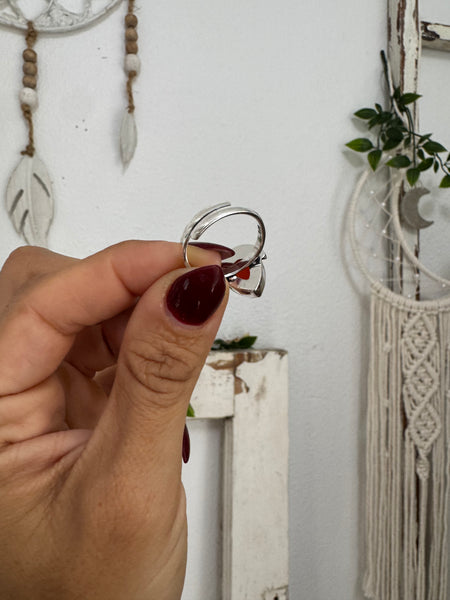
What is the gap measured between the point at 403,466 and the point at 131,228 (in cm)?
66

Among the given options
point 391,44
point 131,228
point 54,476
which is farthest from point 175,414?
point 391,44

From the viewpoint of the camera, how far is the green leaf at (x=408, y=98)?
2.88 feet

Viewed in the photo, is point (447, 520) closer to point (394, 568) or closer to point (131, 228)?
point (394, 568)

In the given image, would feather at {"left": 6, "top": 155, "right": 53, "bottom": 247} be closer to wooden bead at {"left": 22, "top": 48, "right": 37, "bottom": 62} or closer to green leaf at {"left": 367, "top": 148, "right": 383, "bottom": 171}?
wooden bead at {"left": 22, "top": 48, "right": 37, "bottom": 62}

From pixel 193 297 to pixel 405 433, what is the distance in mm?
754

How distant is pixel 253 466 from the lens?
853 millimetres

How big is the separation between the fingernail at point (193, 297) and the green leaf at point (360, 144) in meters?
0.69

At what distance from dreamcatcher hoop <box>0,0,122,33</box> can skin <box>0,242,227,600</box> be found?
1.84 feet

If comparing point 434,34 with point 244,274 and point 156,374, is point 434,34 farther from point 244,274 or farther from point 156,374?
point 156,374

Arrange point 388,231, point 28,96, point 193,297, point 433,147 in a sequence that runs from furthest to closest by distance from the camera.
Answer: point 388,231 < point 433,147 < point 28,96 < point 193,297

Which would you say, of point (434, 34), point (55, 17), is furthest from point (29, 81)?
point (434, 34)

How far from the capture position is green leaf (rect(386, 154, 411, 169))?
888mm

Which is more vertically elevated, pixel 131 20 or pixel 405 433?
pixel 131 20

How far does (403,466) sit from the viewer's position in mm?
945
